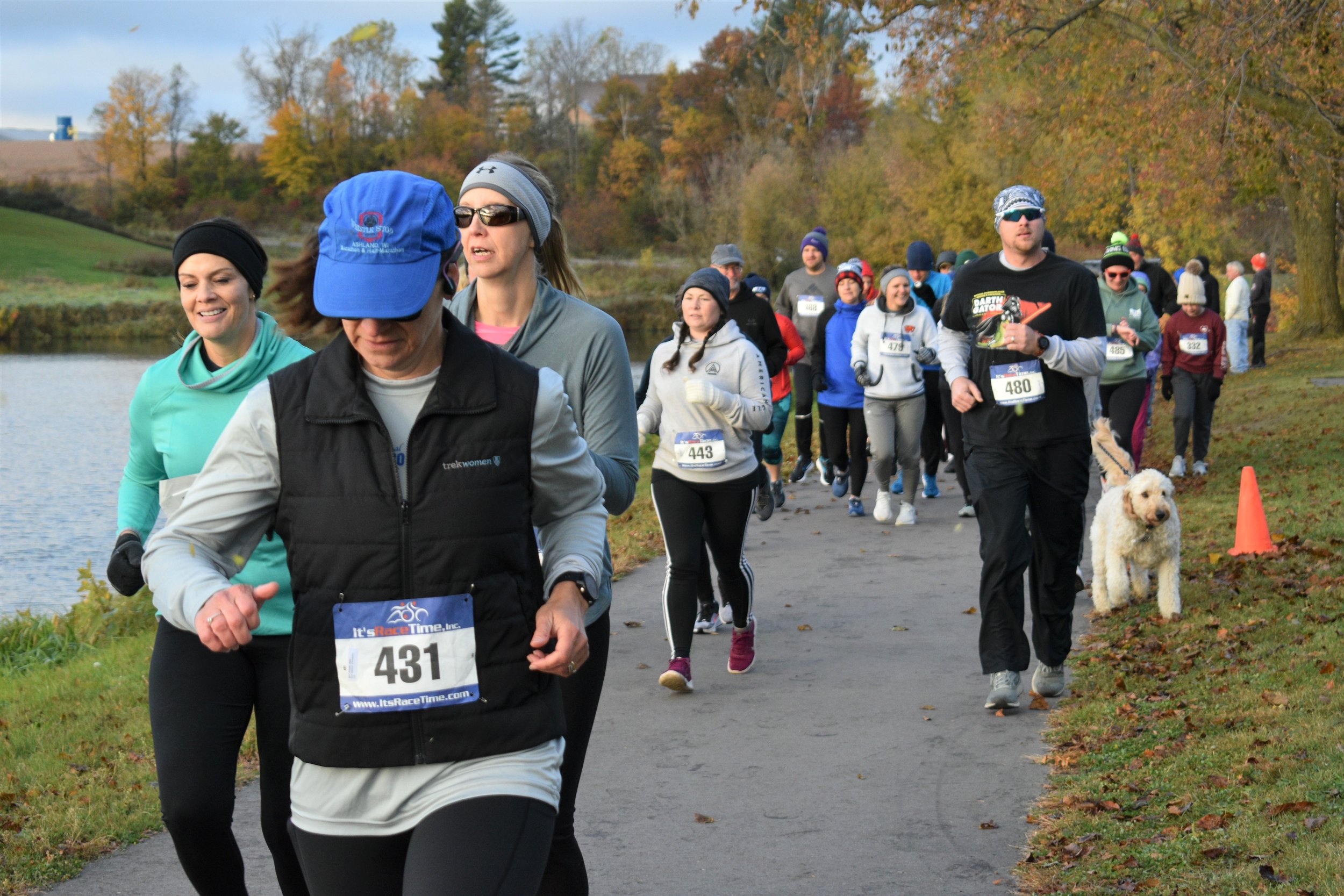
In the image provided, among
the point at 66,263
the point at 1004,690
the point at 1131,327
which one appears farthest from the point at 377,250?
the point at 66,263

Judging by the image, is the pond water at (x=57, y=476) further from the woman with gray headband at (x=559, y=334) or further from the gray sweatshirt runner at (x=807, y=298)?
the gray sweatshirt runner at (x=807, y=298)

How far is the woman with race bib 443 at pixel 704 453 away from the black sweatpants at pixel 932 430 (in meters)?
6.69

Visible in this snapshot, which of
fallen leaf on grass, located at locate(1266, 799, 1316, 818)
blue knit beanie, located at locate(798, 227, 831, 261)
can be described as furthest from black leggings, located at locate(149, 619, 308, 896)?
blue knit beanie, located at locate(798, 227, 831, 261)

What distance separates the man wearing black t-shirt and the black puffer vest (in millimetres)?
4621

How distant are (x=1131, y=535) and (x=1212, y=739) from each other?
283cm

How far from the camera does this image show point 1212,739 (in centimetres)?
626

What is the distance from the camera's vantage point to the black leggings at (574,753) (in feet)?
12.4

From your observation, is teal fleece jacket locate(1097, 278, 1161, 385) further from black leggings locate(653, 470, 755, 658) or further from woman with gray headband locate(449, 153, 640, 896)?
woman with gray headband locate(449, 153, 640, 896)

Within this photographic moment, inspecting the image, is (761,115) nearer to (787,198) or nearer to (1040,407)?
(787,198)

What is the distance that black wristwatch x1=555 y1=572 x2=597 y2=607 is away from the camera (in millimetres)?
2953

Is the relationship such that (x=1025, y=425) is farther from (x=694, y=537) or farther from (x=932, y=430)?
(x=932, y=430)

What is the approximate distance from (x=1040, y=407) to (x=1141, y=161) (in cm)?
2322

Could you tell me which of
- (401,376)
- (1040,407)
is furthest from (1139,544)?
(401,376)

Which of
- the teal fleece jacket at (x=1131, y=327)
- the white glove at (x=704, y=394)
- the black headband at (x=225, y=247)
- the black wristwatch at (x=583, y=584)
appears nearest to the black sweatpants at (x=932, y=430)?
the teal fleece jacket at (x=1131, y=327)
